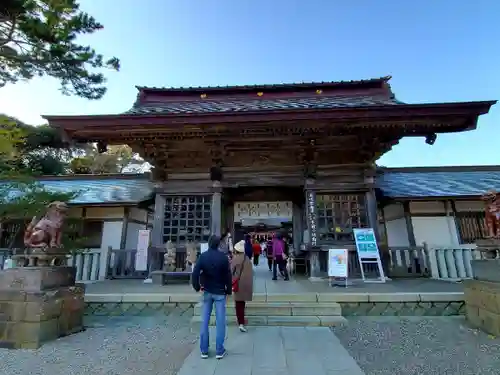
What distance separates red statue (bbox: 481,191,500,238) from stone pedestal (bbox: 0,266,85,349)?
293 inches

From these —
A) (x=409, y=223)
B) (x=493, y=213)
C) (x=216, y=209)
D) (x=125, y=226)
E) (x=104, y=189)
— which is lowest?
(x=493, y=213)

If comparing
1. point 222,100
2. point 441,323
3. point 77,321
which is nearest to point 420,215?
point 441,323

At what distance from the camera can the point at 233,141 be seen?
7805 mm

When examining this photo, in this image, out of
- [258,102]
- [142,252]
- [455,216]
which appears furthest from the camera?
[258,102]

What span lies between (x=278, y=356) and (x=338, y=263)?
12.1 ft

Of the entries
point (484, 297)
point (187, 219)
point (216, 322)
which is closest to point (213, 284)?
point (216, 322)

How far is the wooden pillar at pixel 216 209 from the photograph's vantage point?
8062 millimetres

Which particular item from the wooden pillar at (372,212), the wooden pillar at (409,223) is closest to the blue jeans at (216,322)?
the wooden pillar at (372,212)

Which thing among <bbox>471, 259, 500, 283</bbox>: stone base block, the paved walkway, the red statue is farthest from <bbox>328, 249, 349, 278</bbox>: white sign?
the red statue

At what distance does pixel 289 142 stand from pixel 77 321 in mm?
6503

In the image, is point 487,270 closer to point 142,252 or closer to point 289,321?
point 289,321

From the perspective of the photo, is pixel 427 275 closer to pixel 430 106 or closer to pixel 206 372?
pixel 430 106

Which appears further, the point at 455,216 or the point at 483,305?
the point at 455,216

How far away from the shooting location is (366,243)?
291 inches
